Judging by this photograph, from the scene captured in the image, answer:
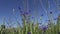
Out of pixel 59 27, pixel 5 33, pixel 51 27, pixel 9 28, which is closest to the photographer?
pixel 59 27

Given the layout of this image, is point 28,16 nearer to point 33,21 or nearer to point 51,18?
point 33,21

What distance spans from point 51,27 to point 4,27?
2.66 ft

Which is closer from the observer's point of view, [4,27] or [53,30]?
[53,30]

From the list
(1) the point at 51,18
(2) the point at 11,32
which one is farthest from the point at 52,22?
(2) the point at 11,32

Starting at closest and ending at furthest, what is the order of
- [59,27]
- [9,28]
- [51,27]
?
[59,27], [51,27], [9,28]

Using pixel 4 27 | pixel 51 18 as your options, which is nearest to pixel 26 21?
pixel 51 18

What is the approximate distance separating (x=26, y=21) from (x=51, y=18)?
342mm

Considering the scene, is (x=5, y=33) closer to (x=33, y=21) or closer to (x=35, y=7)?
(x=33, y=21)

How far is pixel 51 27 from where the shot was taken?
2209mm

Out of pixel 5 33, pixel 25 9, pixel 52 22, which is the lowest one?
pixel 5 33

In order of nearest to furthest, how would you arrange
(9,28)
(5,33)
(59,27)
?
(59,27) → (5,33) → (9,28)

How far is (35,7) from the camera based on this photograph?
85.9 inches

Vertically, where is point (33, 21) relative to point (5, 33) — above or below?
above

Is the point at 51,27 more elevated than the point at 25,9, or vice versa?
the point at 25,9
